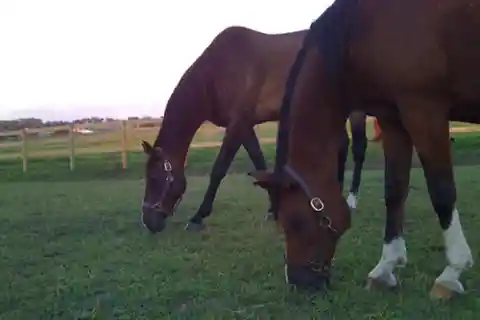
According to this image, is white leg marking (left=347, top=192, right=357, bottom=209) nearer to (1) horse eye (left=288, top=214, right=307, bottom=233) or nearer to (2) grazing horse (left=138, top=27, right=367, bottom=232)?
(2) grazing horse (left=138, top=27, right=367, bottom=232)

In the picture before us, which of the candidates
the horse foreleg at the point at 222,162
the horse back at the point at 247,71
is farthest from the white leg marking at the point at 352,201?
the horse foreleg at the point at 222,162

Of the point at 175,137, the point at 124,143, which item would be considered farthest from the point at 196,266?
the point at 124,143

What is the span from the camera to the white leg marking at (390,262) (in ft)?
11.9

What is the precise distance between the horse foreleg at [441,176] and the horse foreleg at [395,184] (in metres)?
0.46

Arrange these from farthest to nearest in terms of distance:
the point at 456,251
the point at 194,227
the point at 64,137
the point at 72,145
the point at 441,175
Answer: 1. the point at 64,137
2. the point at 72,145
3. the point at 194,227
4. the point at 456,251
5. the point at 441,175

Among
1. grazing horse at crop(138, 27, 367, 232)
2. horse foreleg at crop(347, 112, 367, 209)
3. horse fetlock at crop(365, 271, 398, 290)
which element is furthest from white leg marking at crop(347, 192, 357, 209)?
horse fetlock at crop(365, 271, 398, 290)

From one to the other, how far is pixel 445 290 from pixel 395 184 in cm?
86

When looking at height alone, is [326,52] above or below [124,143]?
above

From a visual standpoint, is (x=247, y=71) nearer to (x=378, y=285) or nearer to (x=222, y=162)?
(x=222, y=162)

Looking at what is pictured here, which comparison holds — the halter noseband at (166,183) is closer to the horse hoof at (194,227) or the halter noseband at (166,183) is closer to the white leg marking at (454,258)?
the horse hoof at (194,227)

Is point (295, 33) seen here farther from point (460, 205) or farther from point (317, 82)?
point (317, 82)

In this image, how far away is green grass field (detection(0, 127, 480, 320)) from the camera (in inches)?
130

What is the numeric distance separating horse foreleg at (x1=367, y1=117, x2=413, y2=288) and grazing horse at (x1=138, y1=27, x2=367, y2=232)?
1984 millimetres

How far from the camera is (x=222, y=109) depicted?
7.00 meters
